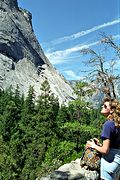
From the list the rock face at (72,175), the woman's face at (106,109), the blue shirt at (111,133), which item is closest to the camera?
the blue shirt at (111,133)

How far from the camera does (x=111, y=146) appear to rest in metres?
6.83

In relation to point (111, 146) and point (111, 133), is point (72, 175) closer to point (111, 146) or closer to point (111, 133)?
point (111, 146)

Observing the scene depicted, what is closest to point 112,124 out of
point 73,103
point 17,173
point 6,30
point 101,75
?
point 101,75

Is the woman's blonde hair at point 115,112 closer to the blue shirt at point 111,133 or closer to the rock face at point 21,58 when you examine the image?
the blue shirt at point 111,133

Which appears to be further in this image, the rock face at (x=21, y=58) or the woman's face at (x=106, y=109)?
the rock face at (x=21, y=58)

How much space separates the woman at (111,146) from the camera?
670 cm

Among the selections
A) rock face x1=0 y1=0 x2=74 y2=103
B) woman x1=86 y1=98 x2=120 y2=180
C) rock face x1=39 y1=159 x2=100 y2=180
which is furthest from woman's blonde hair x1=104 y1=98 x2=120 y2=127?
rock face x1=0 y1=0 x2=74 y2=103

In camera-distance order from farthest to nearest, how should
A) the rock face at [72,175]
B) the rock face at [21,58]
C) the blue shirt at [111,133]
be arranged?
the rock face at [21,58] → the rock face at [72,175] → the blue shirt at [111,133]

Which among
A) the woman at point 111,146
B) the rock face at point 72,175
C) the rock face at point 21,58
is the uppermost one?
the rock face at point 21,58

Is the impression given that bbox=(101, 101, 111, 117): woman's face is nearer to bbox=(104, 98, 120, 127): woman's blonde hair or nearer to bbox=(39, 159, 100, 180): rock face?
bbox=(104, 98, 120, 127): woman's blonde hair


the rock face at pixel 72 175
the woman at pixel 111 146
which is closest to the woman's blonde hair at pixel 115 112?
the woman at pixel 111 146

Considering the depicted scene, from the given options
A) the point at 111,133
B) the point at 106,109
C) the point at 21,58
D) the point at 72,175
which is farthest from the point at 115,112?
the point at 21,58

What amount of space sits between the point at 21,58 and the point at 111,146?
158 metres

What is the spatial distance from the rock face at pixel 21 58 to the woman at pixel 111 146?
136 m
